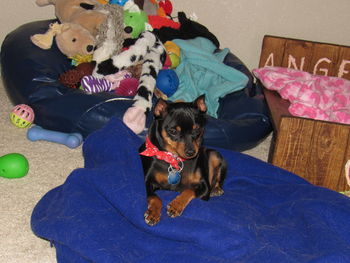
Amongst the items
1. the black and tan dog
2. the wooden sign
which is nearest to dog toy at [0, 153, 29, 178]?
the black and tan dog

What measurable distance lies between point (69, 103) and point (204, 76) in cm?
106

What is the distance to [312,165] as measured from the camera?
9.04 ft

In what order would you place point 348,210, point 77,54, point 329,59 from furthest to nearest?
1. point 329,59
2. point 77,54
3. point 348,210

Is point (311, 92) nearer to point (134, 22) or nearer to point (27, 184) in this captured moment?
point (134, 22)

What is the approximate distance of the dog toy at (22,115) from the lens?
10.1 feet

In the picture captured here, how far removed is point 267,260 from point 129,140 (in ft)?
3.27

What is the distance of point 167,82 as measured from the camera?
328 cm

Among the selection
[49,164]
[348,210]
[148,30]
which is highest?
[148,30]

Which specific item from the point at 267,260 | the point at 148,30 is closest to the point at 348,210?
the point at 267,260

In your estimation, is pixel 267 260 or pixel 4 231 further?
pixel 4 231

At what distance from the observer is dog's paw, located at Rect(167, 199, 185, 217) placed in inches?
81.0

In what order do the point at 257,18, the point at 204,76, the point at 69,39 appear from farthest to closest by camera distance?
the point at 257,18, the point at 204,76, the point at 69,39

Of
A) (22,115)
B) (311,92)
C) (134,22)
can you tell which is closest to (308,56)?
(311,92)

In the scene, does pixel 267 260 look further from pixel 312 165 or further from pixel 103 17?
pixel 103 17
